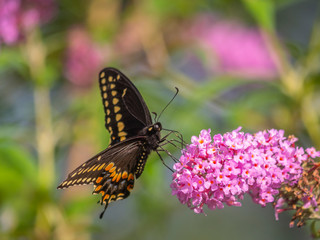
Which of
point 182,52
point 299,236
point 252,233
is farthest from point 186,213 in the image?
point 182,52

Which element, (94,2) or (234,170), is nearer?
(234,170)

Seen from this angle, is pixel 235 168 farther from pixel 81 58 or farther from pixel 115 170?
pixel 81 58

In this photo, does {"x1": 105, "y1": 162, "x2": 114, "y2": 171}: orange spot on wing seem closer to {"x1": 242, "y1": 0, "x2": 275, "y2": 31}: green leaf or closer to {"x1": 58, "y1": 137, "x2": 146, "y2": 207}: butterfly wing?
{"x1": 58, "y1": 137, "x2": 146, "y2": 207}: butterfly wing

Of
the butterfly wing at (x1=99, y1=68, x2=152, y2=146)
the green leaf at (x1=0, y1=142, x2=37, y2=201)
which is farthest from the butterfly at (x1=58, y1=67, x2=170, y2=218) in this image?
the green leaf at (x1=0, y1=142, x2=37, y2=201)

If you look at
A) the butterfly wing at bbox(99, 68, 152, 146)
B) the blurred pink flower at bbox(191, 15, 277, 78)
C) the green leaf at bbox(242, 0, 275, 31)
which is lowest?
the butterfly wing at bbox(99, 68, 152, 146)

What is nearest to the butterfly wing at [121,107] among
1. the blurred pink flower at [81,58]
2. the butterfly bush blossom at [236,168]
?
the butterfly bush blossom at [236,168]

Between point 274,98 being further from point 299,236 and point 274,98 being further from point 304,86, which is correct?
point 299,236
